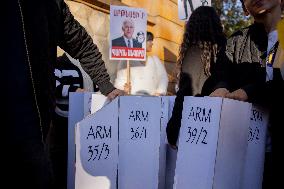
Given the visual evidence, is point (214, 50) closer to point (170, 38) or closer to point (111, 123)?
point (111, 123)

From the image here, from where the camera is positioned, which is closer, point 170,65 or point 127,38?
point 127,38

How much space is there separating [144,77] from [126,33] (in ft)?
3.13

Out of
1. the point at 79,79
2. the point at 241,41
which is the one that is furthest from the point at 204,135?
the point at 79,79

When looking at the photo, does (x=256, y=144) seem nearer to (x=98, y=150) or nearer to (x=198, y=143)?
(x=198, y=143)

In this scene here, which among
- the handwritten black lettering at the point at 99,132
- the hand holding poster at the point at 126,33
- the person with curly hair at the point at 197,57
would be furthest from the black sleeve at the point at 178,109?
the hand holding poster at the point at 126,33

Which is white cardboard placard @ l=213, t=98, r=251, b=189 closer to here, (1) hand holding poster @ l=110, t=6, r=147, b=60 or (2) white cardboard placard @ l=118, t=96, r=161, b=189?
(2) white cardboard placard @ l=118, t=96, r=161, b=189

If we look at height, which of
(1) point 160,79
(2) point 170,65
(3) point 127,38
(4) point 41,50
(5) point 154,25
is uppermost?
(5) point 154,25

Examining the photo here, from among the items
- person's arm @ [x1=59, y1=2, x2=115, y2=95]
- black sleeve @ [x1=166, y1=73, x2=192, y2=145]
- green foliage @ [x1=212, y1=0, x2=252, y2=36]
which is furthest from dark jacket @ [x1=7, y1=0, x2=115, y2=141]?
green foliage @ [x1=212, y1=0, x2=252, y2=36]

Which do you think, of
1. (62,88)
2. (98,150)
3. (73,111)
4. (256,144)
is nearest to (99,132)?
(98,150)

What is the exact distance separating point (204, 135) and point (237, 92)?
0.90 feet

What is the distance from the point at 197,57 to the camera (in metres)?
2.57

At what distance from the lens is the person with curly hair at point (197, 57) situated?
2461mm

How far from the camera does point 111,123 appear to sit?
2219 mm

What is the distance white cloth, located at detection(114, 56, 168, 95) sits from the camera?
5289 mm
